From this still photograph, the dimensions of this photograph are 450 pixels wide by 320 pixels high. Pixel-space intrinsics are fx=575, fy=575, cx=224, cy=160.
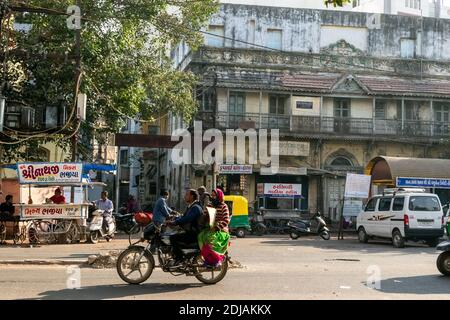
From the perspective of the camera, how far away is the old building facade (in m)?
33.3

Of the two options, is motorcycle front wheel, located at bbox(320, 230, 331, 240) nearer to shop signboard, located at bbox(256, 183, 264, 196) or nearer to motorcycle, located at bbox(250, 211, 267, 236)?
motorcycle, located at bbox(250, 211, 267, 236)

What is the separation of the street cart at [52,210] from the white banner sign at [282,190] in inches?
527

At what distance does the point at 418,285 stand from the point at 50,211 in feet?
38.6

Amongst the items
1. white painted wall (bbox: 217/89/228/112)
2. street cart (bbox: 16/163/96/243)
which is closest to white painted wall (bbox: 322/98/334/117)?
white painted wall (bbox: 217/89/228/112)

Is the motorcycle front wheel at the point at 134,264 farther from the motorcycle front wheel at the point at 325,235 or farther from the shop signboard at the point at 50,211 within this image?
the motorcycle front wheel at the point at 325,235

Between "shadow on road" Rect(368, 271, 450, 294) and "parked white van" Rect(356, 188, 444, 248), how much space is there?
7.76 meters

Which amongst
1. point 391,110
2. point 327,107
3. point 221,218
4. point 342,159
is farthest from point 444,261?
point 391,110

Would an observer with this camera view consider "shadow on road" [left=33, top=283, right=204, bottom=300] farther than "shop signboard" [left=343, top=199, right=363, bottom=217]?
No

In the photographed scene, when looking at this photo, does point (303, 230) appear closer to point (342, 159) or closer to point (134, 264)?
point (342, 159)

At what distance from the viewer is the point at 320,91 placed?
33.7m

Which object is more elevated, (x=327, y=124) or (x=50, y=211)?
(x=327, y=124)

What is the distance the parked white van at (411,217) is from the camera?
63.9ft
